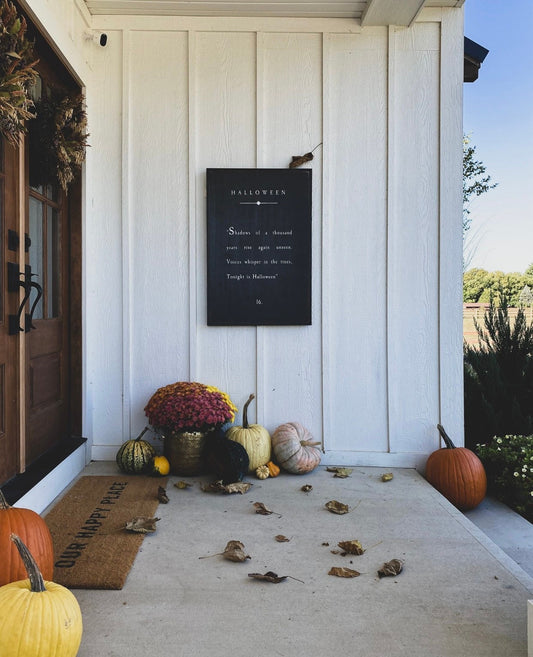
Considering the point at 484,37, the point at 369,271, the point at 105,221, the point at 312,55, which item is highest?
the point at 484,37

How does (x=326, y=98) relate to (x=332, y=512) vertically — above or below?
above

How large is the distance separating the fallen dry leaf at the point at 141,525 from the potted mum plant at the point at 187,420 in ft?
2.34

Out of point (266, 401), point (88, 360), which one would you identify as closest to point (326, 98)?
point (266, 401)

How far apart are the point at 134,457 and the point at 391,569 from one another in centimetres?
174

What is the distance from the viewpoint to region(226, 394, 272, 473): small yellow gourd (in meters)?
3.21

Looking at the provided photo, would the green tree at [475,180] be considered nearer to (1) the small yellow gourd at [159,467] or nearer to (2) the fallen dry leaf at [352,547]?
(1) the small yellow gourd at [159,467]

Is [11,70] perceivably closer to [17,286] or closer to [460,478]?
[17,286]

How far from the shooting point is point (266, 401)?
3523 mm

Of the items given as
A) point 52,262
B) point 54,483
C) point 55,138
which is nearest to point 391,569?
point 54,483

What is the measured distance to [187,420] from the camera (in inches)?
124

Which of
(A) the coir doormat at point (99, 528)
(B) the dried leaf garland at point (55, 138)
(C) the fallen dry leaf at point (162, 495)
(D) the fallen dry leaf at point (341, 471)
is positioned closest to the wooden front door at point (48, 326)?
(B) the dried leaf garland at point (55, 138)

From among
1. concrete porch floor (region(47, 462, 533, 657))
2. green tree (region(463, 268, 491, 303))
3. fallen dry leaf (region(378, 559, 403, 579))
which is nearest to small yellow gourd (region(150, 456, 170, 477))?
concrete porch floor (region(47, 462, 533, 657))

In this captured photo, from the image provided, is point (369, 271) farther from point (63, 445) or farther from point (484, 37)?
point (484, 37)

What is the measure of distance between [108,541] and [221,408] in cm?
113
